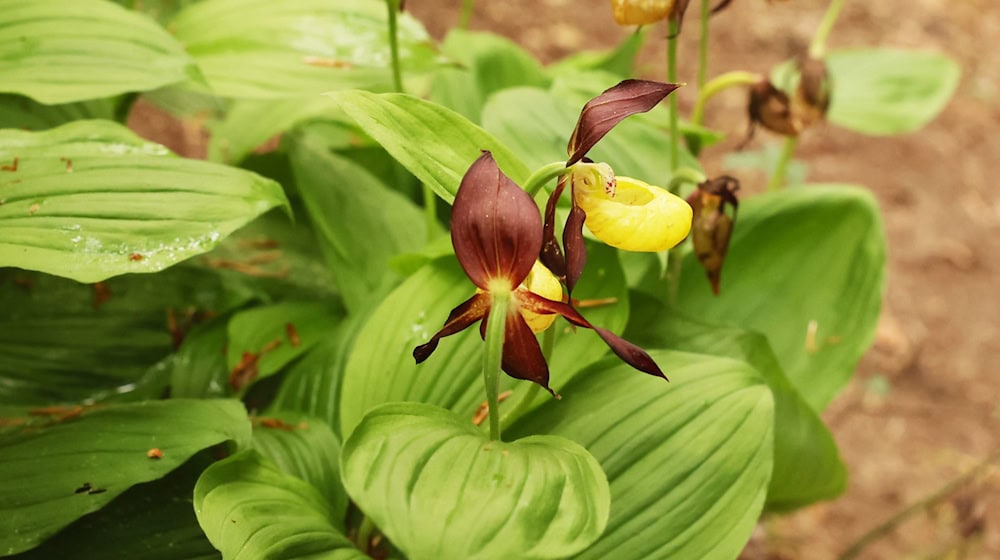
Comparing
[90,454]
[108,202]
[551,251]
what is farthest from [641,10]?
[90,454]

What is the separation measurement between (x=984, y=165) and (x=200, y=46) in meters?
2.12

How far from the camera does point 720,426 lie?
791mm

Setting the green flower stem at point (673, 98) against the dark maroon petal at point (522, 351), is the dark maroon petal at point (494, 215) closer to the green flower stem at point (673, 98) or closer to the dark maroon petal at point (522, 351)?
the dark maroon petal at point (522, 351)

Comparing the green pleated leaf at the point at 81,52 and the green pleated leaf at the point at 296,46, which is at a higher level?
the green pleated leaf at the point at 81,52

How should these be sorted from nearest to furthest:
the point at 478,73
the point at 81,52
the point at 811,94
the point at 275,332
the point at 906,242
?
1. the point at 81,52
2. the point at 275,332
3. the point at 811,94
4. the point at 478,73
5. the point at 906,242

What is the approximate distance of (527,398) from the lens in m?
0.76

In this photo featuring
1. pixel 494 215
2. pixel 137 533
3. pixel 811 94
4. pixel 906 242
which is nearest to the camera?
pixel 494 215

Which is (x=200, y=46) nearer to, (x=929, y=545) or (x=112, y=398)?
(x=112, y=398)

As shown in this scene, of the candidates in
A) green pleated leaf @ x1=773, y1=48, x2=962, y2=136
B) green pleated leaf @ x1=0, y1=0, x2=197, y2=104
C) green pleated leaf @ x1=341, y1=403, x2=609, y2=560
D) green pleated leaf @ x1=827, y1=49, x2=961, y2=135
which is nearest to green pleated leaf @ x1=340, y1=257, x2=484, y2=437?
green pleated leaf @ x1=341, y1=403, x2=609, y2=560

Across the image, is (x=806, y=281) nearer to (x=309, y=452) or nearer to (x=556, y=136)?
(x=556, y=136)

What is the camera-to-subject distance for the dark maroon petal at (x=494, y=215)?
57 cm

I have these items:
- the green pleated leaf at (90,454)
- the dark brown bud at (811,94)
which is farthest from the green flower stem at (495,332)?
the dark brown bud at (811,94)

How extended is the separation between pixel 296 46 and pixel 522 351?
2.18ft

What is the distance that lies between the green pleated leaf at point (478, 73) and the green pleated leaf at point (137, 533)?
2.21ft
